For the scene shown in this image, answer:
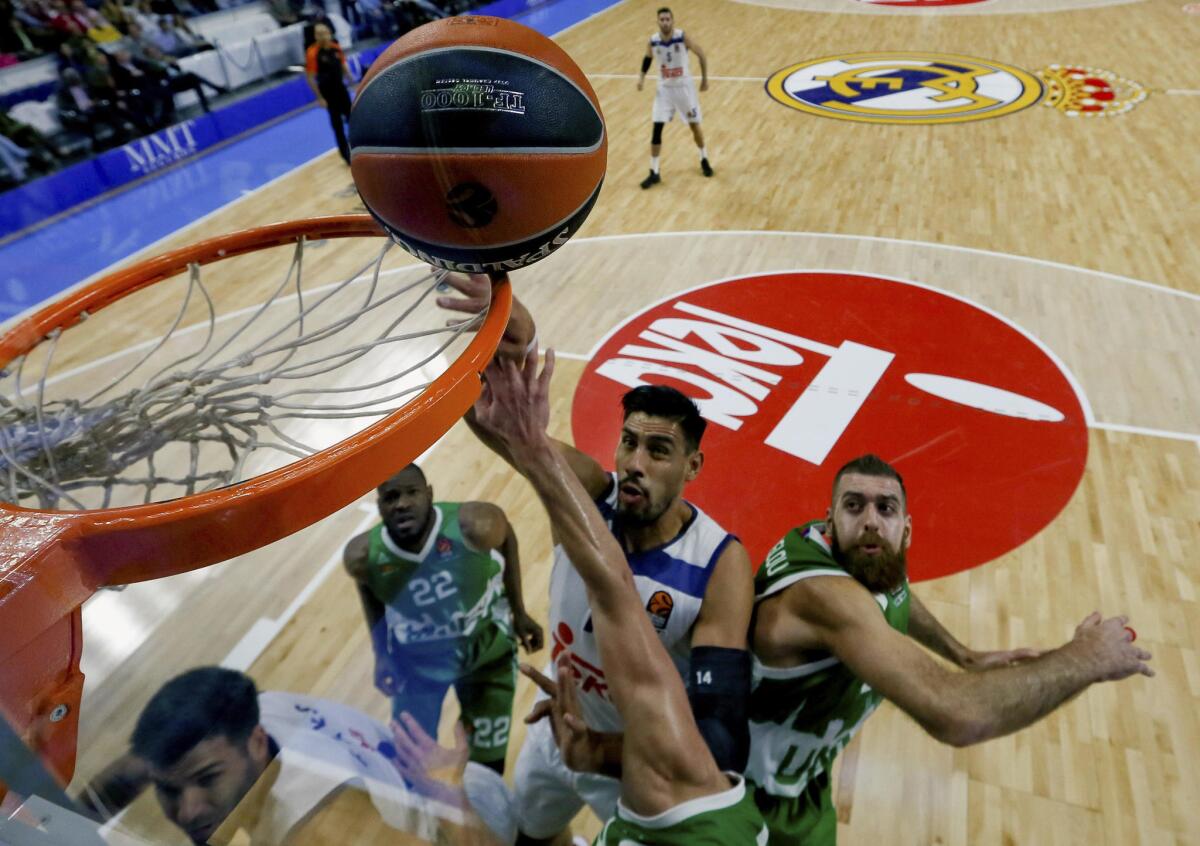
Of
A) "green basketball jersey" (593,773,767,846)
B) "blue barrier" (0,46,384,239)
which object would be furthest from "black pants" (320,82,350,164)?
"green basketball jersey" (593,773,767,846)

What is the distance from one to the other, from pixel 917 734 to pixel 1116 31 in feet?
40.9

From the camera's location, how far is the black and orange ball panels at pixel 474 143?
55.1 inches

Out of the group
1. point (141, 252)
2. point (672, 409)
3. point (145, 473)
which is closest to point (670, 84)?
point (141, 252)

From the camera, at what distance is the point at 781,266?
5750mm

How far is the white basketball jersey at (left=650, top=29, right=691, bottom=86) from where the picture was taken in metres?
6.81

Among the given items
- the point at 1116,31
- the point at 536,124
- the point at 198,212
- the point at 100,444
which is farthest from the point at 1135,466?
the point at 1116,31

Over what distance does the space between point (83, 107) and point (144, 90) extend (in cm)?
68

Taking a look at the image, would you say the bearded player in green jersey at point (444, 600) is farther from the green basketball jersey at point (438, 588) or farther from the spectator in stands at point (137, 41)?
the spectator in stands at point (137, 41)

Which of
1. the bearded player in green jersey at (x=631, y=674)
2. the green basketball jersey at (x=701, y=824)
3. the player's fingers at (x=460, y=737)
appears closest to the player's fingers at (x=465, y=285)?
the bearded player in green jersey at (x=631, y=674)

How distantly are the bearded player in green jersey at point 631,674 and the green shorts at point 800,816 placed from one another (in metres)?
0.39

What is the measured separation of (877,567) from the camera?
2.16 m

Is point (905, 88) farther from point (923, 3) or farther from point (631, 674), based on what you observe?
point (631, 674)

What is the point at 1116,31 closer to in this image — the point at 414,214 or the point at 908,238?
the point at 908,238

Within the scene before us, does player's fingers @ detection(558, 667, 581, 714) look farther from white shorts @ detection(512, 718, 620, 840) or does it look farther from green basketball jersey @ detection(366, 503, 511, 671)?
green basketball jersey @ detection(366, 503, 511, 671)
